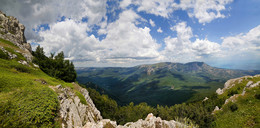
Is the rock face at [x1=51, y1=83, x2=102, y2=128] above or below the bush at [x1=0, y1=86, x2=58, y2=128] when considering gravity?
below

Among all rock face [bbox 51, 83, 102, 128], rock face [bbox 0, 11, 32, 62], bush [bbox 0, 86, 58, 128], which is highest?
rock face [bbox 0, 11, 32, 62]

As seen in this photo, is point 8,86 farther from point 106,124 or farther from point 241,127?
point 241,127

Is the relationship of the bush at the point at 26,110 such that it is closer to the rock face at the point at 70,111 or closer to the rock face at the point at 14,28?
the rock face at the point at 70,111

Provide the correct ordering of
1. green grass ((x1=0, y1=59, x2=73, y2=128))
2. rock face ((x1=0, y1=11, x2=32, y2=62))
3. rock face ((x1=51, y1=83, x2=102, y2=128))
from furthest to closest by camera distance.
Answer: rock face ((x1=0, y1=11, x2=32, y2=62)) → rock face ((x1=51, y1=83, x2=102, y2=128)) → green grass ((x1=0, y1=59, x2=73, y2=128))

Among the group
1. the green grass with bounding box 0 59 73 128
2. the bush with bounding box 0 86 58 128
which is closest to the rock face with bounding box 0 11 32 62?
the green grass with bounding box 0 59 73 128

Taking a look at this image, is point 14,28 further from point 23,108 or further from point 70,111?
point 23,108

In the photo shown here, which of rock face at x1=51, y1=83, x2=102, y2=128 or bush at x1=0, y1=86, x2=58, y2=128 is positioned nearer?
bush at x1=0, y1=86, x2=58, y2=128

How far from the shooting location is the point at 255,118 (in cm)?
1888

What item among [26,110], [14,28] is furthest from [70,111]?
[14,28]

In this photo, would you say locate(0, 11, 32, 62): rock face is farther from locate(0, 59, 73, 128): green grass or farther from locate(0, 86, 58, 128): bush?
locate(0, 86, 58, 128): bush

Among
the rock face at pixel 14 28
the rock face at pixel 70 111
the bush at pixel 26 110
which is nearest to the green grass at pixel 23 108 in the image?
the bush at pixel 26 110

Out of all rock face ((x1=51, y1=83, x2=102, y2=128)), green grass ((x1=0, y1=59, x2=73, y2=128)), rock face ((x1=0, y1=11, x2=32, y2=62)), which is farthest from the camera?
rock face ((x1=0, y1=11, x2=32, y2=62))

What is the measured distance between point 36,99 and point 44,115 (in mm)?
2780

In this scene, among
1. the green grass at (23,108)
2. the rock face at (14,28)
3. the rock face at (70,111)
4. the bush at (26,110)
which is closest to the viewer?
the bush at (26,110)
